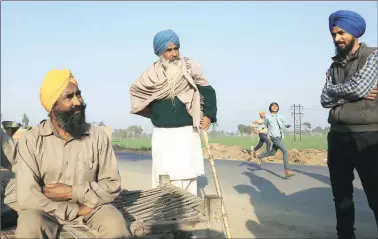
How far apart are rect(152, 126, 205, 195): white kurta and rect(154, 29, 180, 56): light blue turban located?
36.0 inches

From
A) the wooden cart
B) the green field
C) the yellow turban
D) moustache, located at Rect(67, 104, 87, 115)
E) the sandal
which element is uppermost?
the yellow turban

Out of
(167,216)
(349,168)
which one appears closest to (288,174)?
(349,168)

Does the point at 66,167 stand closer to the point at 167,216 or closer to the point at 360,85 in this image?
the point at 167,216

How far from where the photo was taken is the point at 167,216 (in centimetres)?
398

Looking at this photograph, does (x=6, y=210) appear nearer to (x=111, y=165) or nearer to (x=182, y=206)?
(x=111, y=165)

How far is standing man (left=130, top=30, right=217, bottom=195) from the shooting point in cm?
489

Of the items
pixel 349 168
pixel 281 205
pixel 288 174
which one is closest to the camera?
pixel 349 168

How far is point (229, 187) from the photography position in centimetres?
935

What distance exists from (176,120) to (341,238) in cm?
207

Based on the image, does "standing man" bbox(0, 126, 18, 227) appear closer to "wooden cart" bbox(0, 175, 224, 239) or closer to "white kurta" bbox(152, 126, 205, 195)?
"wooden cart" bbox(0, 175, 224, 239)

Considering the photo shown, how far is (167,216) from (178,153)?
1074 millimetres

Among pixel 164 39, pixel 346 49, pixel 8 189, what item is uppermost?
pixel 164 39

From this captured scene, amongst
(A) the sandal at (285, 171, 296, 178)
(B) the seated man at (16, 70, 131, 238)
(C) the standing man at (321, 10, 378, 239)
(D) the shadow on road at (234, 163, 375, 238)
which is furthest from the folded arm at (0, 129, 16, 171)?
(A) the sandal at (285, 171, 296, 178)

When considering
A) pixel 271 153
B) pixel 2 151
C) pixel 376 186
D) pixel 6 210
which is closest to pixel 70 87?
pixel 6 210
